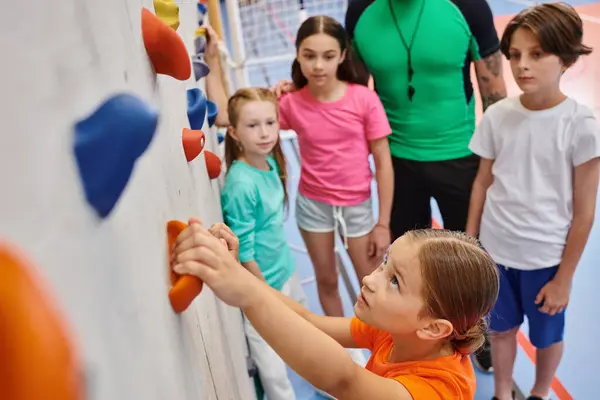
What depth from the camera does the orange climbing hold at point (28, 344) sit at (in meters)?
0.19

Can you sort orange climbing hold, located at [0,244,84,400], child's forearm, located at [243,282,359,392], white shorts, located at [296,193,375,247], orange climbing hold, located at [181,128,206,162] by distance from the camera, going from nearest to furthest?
1. orange climbing hold, located at [0,244,84,400]
2. child's forearm, located at [243,282,359,392]
3. orange climbing hold, located at [181,128,206,162]
4. white shorts, located at [296,193,375,247]

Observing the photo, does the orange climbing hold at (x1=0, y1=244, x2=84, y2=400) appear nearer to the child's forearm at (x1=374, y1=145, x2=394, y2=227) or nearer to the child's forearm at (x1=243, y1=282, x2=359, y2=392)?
the child's forearm at (x1=243, y1=282, x2=359, y2=392)

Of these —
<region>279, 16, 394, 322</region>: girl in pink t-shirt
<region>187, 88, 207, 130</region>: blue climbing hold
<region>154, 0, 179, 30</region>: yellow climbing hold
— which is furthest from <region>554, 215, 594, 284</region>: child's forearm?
<region>154, 0, 179, 30</region>: yellow climbing hold

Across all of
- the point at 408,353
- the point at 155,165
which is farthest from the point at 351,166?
the point at 155,165

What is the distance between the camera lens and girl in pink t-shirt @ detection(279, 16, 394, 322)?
154 cm

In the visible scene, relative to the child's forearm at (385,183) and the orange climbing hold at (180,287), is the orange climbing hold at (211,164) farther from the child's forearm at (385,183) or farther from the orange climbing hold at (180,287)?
the child's forearm at (385,183)

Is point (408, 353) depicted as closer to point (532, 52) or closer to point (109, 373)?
point (109, 373)

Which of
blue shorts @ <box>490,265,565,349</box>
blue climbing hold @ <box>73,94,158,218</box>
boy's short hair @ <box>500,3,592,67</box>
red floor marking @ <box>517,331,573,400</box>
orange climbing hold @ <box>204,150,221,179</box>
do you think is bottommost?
red floor marking @ <box>517,331,573,400</box>

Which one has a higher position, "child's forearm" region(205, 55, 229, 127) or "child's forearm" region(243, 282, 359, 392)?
"child's forearm" region(205, 55, 229, 127)

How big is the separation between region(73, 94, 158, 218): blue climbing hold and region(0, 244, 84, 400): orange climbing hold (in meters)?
0.09

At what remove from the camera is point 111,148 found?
0.31 metres

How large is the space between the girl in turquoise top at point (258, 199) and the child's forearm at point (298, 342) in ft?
2.18

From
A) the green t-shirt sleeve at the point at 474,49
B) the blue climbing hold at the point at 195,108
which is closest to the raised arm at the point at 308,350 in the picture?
Result: the blue climbing hold at the point at 195,108

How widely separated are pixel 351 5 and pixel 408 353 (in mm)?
1089
